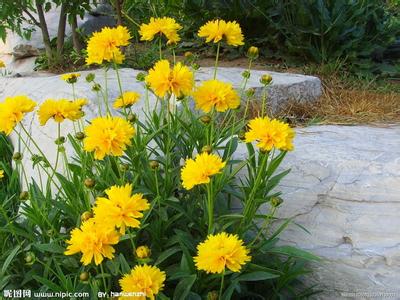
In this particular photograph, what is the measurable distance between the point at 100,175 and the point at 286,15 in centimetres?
267

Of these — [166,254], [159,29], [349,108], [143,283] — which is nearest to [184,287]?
[166,254]

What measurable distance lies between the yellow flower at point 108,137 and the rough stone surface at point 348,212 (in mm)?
846

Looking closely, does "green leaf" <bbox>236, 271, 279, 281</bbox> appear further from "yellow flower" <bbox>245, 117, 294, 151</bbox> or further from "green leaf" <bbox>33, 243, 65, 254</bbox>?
"green leaf" <bbox>33, 243, 65, 254</bbox>

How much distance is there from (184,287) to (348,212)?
758 mm

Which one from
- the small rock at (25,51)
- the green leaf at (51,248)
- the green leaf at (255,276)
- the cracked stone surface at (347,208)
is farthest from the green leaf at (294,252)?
the small rock at (25,51)

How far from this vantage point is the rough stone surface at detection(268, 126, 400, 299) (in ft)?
5.66

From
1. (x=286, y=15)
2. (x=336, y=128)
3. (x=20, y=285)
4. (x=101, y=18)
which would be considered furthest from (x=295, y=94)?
(x=101, y=18)

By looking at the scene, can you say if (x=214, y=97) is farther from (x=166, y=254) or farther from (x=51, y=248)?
(x=51, y=248)

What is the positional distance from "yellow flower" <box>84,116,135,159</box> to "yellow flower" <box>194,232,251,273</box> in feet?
1.11

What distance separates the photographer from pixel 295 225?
6.15 feet

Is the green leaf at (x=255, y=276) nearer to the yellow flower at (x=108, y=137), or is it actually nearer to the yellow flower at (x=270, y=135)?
the yellow flower at (x=270, y=135)

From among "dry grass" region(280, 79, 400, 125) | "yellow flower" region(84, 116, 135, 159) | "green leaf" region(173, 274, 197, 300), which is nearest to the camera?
"yellow flower" region(84, 116, 135, 159)

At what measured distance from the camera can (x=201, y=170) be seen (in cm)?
121

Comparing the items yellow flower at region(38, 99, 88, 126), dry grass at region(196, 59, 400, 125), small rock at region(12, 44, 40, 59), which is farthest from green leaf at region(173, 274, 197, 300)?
small rock at region(12, 44, 40, 59)
